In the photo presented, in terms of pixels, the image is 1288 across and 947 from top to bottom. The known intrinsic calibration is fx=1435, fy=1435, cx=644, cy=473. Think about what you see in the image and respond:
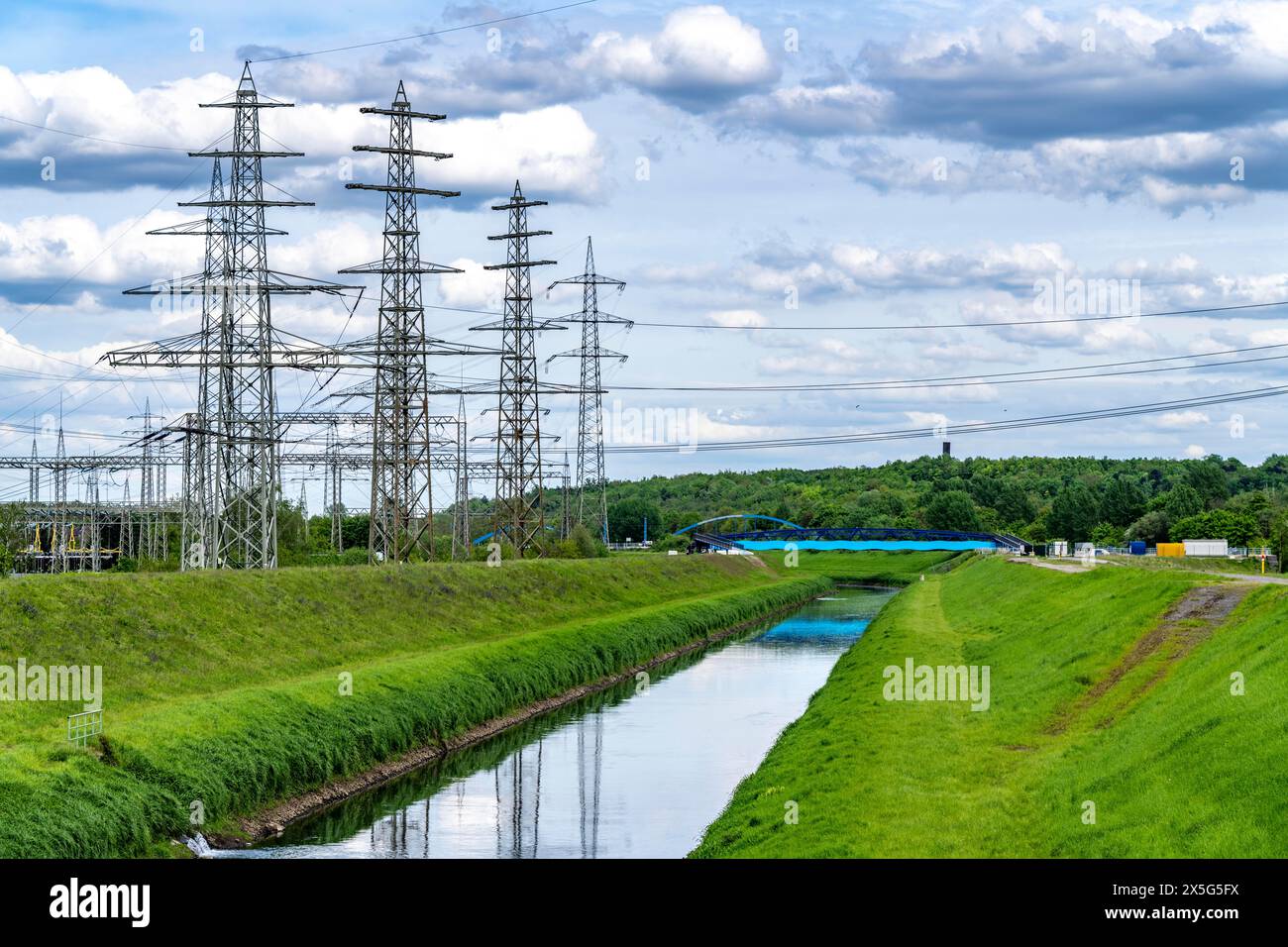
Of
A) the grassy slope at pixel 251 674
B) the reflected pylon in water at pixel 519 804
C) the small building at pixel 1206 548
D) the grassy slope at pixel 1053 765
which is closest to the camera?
the grassy slope at pixel 1053 765

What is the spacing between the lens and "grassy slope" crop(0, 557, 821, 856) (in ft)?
85.0

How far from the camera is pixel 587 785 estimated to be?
1489 inches

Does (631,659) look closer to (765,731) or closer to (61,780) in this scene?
(765,731)

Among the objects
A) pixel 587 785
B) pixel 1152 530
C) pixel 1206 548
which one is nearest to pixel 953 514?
pixel 1152 530

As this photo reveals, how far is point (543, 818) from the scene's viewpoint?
34.0m

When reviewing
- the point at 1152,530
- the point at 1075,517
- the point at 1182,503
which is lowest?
the point at 1152,530

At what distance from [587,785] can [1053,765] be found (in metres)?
14.7

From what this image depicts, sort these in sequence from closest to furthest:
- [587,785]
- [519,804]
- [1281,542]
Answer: [519,804]
[587,785]
[1281,542]

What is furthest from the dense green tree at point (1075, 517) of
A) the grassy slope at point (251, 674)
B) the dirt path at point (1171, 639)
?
the dirt path at point (1171, 639)

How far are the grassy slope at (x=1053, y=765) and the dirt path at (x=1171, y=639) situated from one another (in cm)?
40

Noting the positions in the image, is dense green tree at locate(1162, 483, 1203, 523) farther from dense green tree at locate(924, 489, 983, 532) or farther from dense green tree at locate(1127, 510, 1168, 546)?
dense green tree at locate(924, 489, 983, 532)

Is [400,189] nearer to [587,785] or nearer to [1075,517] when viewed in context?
[587,785]

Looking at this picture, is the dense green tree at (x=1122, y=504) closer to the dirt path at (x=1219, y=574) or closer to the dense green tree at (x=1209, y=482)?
the dense green tree at (x=1209, y=482)

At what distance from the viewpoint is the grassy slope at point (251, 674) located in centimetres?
2592
